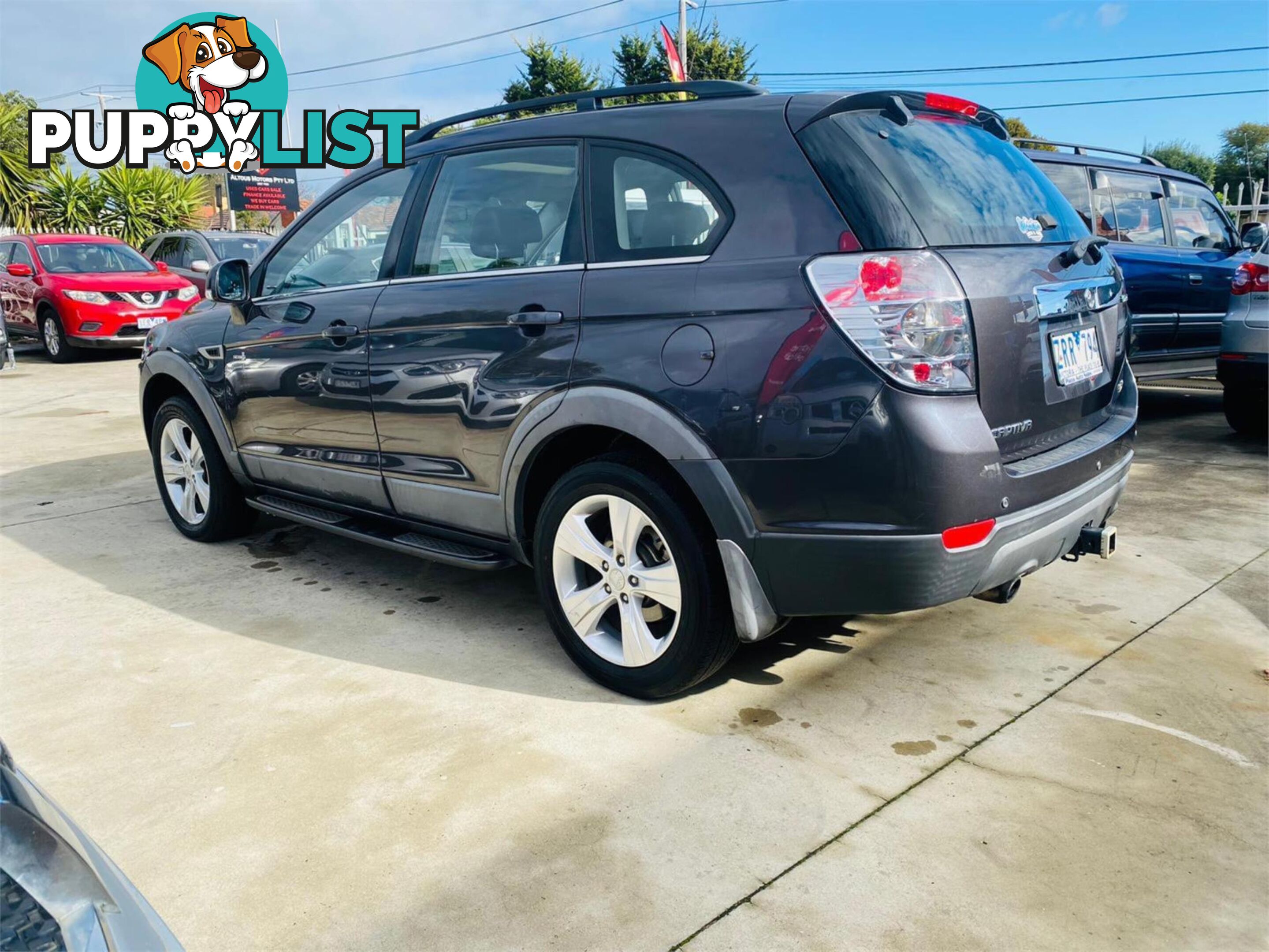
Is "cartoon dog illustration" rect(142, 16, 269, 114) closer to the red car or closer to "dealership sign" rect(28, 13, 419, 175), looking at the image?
"dealership sign" rect(28, 13, 419, 175)

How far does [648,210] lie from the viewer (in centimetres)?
303

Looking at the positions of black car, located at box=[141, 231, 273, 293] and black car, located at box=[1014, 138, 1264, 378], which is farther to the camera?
black car, located at box=[141, 231, 273, 293]

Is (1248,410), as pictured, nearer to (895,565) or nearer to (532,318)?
(895,565)

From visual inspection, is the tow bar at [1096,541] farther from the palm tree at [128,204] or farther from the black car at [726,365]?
the palm tree at [128,204]

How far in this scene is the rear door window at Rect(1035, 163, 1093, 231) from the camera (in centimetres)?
683

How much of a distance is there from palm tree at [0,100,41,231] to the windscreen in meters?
10.6

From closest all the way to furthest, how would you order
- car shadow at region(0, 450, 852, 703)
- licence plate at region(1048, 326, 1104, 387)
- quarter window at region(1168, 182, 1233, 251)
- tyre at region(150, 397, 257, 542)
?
licence plate at region(1048, 326, 1104, 387), car shadow at region(0, 450, 852, 703), tyre at region(150, 397, 257, 542), quarter window at region(1168, 182, 1233, 251)

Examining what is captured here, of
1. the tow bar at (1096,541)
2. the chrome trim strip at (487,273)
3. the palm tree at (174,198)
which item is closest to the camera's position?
the tow bar at (1096,541)

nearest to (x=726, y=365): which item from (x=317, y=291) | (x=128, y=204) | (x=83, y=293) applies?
(x=317, y=291)

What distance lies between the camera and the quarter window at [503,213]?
3256mm

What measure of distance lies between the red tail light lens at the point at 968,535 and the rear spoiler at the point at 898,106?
3.72 feet

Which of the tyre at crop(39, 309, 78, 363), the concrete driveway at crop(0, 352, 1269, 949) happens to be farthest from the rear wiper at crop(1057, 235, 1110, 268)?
the tyre at crop(39, 309, 78, 363)

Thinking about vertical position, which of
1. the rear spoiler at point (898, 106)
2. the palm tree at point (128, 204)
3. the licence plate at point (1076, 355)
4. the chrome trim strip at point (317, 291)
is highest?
the palm tree at point (128, 204)

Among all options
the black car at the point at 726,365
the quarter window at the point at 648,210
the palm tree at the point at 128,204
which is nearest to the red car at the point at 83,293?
the palm tree at the point at 128,204
